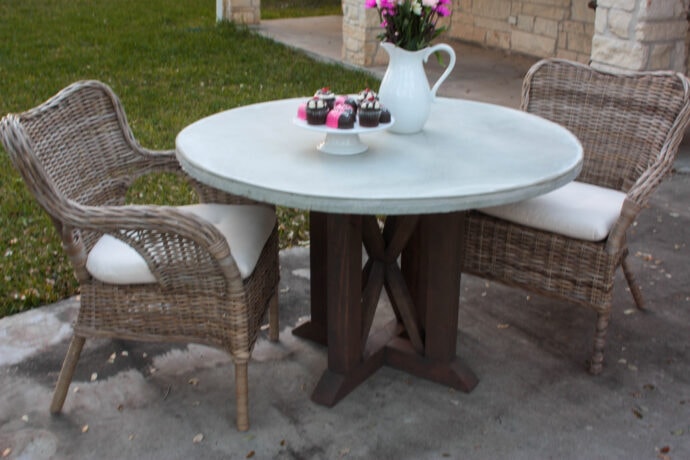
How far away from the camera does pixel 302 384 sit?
8.54ft

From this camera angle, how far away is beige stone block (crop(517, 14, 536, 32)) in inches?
287

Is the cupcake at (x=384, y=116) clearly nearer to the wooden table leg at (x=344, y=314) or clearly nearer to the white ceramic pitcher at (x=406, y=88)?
the white ceramic pitcher at (x=406, y=88)

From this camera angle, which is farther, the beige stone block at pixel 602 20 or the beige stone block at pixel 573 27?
the beige stone block at pixel 573 27

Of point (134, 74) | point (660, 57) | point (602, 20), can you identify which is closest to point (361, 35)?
point (134, 74)

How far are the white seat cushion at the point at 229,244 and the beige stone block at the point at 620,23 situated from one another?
9.25 ft

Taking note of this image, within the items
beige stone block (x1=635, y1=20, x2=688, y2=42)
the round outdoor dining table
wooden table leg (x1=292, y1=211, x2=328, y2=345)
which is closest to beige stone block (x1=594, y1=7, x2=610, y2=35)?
beige stone block (x1=635, y1=20, x2=688, y2=42)

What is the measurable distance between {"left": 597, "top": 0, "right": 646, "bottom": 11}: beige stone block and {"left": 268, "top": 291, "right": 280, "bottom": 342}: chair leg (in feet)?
9.53

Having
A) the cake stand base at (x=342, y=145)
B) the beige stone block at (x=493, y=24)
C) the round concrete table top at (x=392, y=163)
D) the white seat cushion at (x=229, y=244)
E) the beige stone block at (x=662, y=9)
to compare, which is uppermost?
the beige stone block at (x=662, y=9)

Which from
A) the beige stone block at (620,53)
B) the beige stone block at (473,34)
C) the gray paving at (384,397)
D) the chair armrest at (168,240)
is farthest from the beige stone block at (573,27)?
the chair armrest at (168,240)

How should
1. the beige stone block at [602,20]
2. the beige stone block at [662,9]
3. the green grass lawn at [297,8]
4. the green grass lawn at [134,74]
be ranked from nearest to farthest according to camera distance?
the green grass lawn at [134,74] → the beige stone block at [662,9] → the beige stone block at [602,20] → the green grass lawn at [297,8]

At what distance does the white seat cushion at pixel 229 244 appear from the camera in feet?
7.50

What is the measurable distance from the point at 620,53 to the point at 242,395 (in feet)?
10.9

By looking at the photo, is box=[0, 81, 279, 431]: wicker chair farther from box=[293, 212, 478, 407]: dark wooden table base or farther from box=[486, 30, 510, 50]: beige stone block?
box=[486, 30, 510, 50]: beige stone block

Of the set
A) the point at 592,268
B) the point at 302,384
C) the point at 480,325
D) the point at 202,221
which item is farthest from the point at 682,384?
the point at 202,221
